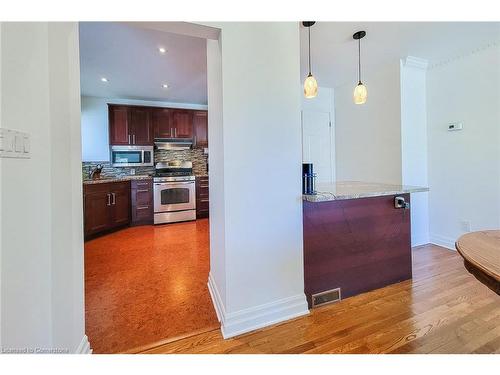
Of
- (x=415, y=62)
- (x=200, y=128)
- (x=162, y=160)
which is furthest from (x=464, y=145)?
(x=162, y=160)

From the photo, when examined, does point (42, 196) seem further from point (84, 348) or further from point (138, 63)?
point (138, 63)

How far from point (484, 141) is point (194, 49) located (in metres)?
3.43

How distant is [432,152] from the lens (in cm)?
299

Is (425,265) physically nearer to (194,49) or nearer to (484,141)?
(484,141)

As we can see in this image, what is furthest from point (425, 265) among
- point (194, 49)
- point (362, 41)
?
point (194, 49)

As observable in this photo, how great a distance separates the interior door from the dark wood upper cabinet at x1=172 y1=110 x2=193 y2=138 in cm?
237

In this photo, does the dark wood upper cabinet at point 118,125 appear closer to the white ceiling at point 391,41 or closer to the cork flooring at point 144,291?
the cork flooring at point 144,291

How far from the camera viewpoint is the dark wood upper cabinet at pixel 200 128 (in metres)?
4.73

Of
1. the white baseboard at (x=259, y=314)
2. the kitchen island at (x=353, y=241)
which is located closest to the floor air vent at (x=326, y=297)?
the kitchen island at (x=353, y=241)

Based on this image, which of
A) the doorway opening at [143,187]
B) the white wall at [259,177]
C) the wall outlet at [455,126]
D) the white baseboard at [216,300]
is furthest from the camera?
the wall outlet at [455,126]

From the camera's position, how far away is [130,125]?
4.27 meters

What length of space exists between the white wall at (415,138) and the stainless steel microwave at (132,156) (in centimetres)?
426

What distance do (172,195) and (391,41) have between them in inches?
155

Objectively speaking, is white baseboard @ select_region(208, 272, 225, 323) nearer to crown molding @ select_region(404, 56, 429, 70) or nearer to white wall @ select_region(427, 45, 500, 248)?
white wall @ select_region(427, 45, 500, 248)
